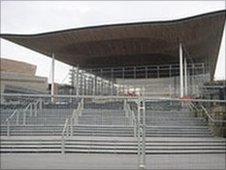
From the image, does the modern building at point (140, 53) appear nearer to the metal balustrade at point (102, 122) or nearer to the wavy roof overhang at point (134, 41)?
the wavy roof overhang at point (134, 41)

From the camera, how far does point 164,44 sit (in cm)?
3606

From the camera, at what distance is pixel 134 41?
35.1 metres

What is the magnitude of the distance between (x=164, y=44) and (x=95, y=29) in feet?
23.7

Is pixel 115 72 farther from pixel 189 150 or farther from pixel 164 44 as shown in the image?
pixel 189 150

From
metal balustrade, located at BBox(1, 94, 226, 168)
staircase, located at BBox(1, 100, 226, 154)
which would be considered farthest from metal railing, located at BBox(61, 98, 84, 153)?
staircase, located at BBox(1, 100, 226, 154)

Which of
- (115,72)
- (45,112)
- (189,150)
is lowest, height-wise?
(189,150)

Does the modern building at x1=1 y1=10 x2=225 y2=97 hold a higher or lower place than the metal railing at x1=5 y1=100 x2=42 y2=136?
higher

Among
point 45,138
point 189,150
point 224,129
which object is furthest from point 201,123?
point 45,138

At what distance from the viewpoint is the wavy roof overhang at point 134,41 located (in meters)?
30.8

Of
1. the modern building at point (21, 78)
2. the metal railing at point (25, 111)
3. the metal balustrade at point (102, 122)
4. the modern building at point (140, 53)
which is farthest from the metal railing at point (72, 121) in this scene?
the modern building at point (21, 78)

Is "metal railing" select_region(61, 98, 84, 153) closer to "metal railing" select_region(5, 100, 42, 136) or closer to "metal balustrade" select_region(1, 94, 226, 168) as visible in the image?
"metal balustrade" select_region(1, 94, 226, 168)

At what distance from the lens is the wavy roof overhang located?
101 ft

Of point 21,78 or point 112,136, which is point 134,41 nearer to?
point 112,136

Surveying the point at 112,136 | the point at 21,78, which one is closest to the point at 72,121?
the point at 112,136
